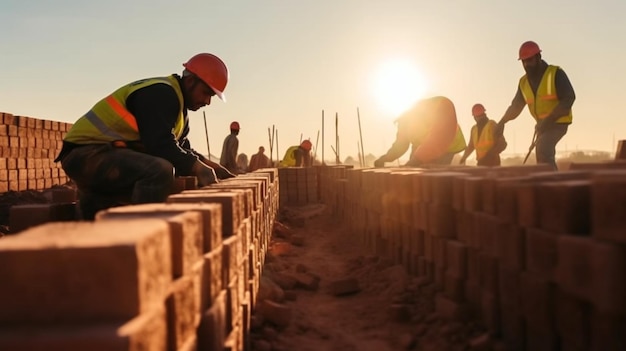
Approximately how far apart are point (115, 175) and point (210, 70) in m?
1.33

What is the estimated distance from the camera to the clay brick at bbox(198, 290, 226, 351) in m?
2.19

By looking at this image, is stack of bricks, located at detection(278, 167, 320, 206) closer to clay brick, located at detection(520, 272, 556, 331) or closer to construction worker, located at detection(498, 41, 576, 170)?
A: construction worker, located at detection(498, 41, 576, 170)

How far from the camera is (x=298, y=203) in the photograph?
1384 centimetres

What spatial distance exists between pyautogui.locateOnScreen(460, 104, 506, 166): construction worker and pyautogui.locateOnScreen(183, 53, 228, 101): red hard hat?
186 inches

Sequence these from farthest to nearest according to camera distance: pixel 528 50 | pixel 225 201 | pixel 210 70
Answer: pixel 528 50 → pixel 210 70 → pixel 225 201

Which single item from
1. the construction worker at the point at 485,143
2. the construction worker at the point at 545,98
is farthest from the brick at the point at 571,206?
the construction worker at the point at 485,143

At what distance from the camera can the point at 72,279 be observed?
4.67 feet

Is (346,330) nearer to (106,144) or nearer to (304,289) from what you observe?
(304,289)

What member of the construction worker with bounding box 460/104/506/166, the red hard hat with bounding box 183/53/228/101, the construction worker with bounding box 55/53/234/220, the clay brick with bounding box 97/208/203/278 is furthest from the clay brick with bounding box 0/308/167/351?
the construction worker with bounding box 460/104/506/166

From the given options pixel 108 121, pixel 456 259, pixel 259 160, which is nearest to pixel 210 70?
pixel 108 121

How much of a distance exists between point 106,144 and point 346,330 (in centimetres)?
244

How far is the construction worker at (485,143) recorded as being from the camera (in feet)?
30.8

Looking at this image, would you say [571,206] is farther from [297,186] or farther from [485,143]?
[297,186]

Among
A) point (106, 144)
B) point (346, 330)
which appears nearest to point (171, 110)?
point (106, 144)
